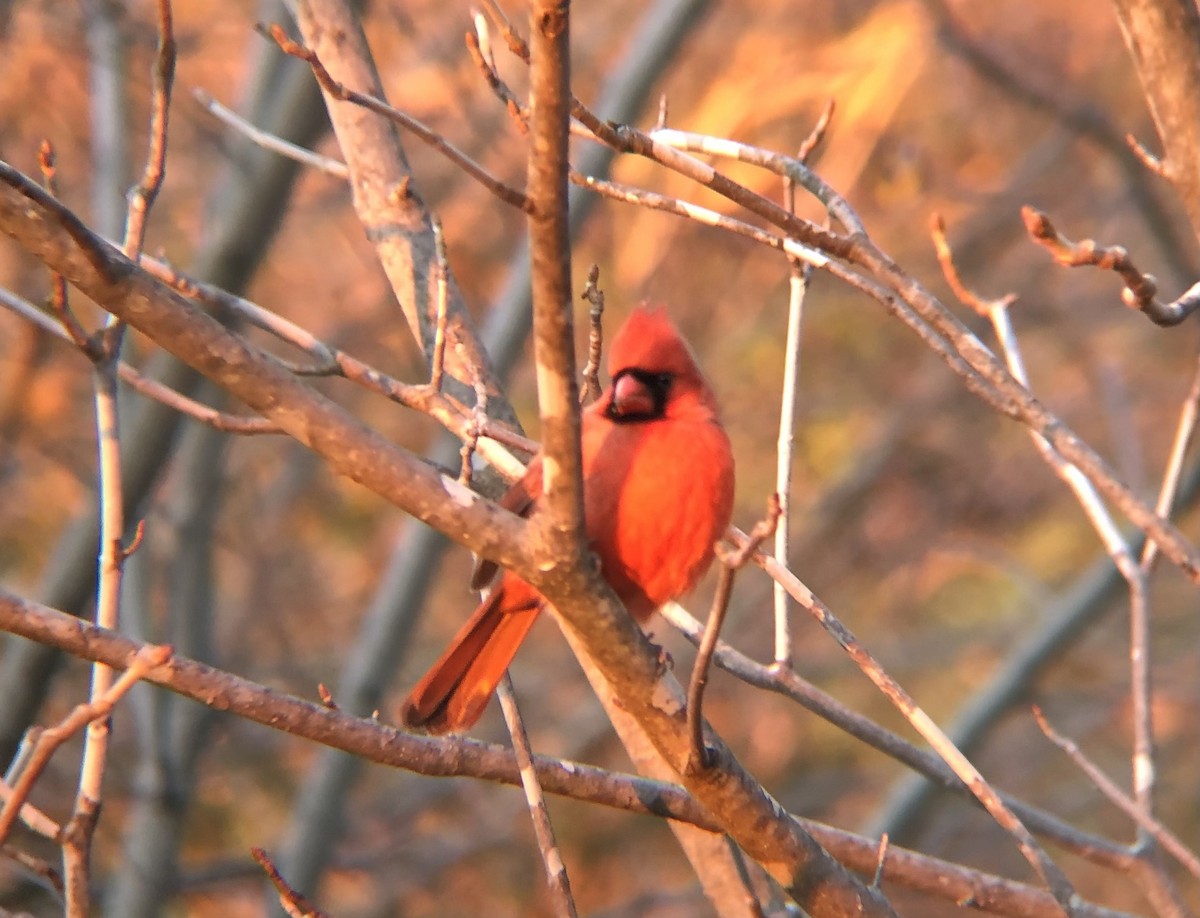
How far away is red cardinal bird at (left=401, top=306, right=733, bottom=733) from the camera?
270 centimetres

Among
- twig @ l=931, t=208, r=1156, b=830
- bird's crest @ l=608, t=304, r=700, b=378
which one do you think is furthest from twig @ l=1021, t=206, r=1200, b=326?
bird's crest @ l=608, t=304, r=700, b=378

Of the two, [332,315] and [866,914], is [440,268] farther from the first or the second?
[332,315]

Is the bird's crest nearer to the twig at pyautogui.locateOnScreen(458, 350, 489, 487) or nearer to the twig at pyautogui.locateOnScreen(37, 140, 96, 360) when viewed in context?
the twig at pyautogui.locateOnScreen(458, 350, 489, 487)

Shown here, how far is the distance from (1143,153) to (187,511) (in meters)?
3.84

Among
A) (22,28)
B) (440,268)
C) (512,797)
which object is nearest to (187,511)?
(22,28)

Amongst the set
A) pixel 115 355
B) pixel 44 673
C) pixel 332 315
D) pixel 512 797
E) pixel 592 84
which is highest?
pixel 592 84

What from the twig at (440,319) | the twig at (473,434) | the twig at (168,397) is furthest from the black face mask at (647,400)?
the twig at (168,397)

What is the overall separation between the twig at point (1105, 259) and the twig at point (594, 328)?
30.6 inches

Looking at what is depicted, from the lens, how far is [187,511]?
212 inches

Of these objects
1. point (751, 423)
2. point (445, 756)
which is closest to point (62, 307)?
point (445, 756)

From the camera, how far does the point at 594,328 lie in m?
2.64

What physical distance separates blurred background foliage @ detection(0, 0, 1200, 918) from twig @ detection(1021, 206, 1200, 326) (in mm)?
3421

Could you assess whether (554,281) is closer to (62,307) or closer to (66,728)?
(66,728)

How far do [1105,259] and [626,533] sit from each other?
1.08 m
